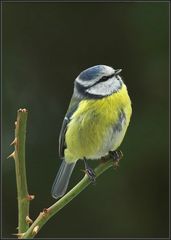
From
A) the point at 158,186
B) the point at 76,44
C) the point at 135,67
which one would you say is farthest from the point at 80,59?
the point at 158,186

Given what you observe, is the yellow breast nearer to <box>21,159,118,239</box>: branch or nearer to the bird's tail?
the bird's tail

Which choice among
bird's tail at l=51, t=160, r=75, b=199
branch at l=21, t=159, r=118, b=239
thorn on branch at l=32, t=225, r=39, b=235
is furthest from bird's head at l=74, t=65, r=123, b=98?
thorn on branch at l=32, t=225, r=39, b=235

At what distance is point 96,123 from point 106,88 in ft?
0.53

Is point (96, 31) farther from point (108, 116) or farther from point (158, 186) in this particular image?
point (108, 116)

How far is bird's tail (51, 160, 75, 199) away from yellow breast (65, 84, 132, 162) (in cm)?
17

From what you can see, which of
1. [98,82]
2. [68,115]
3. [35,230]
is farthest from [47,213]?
[68,115]

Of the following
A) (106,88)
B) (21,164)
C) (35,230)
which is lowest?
(35,230)

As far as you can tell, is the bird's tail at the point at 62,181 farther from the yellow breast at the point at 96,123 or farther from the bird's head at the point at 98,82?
the bird's head at the point at 98,82

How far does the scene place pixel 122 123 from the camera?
2.25 metres

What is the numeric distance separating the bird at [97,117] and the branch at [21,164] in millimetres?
853

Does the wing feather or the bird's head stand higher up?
the bird's head

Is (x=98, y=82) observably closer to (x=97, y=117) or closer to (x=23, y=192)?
(x=97, y=117)

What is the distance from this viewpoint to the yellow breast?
2250 mm

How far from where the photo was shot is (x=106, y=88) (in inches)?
88.4
